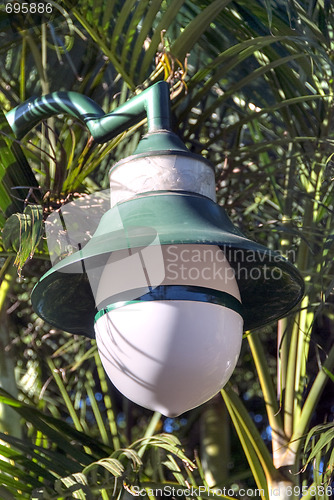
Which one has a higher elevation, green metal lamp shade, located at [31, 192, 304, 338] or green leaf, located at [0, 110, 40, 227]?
green leaf, located at [0, 110, 40, 227]

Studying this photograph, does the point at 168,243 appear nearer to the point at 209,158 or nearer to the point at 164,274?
the point at 164,274

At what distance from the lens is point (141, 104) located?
114 cm

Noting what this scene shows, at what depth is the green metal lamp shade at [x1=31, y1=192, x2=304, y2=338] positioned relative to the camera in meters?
0.95

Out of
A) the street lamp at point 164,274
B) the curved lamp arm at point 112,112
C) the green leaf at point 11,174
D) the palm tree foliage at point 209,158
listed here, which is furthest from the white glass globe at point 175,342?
the green leaf at point 11,174

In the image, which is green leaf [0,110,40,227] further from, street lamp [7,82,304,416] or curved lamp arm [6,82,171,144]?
street lamp [7,82,304,416]

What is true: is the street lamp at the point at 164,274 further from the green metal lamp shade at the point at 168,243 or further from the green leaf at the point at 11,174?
the green leaf at the point at 11,174

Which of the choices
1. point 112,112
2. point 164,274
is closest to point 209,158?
point 112,112

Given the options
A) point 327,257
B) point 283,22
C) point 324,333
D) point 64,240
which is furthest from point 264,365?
point 324,333

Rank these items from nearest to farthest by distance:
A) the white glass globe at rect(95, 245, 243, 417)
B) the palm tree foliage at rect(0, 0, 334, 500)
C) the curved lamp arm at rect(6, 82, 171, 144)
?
the white glass globe at rect(95, 245, 243, 417) < the curved lamp arm at rect(6, 82, 171, 144) < the palm tree foliage at rect(0, 0, 334, 500)

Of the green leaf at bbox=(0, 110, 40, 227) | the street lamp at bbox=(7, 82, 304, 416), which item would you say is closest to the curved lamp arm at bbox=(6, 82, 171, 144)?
the street lamp at bbox=(7, 82, 304, 416)

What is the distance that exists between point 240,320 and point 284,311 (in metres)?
0.18

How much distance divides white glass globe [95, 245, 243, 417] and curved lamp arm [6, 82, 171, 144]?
0.80 ft

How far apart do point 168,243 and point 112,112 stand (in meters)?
0.32

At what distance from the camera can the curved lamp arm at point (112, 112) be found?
1.12m
